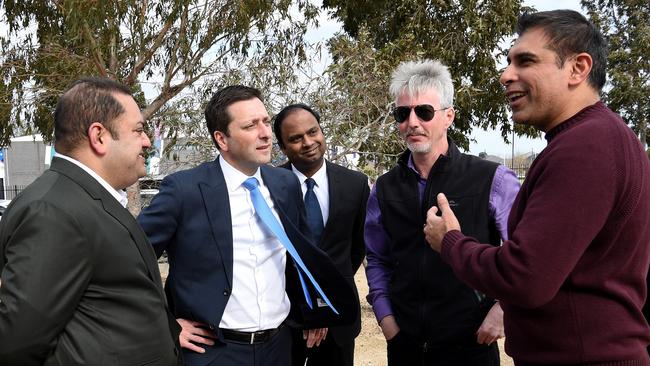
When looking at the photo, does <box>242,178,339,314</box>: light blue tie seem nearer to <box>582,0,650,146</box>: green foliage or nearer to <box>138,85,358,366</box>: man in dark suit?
<box>138,85,358,366</box>: man in dark suit

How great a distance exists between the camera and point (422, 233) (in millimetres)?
2713

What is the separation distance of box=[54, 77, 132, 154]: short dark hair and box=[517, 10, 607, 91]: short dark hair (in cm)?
138

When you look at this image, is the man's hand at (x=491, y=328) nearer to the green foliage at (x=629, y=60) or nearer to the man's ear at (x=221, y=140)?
the man's ear at (x=221, y=140)

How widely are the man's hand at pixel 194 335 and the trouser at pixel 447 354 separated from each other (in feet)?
2.94

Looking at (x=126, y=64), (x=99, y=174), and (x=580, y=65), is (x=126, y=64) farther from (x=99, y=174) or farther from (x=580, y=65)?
(x=580, y=65)

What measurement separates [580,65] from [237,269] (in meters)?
1.65

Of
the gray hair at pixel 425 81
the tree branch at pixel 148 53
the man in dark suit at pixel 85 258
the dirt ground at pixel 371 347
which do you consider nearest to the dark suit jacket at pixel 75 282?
the man in dark suit at pixel 85 258

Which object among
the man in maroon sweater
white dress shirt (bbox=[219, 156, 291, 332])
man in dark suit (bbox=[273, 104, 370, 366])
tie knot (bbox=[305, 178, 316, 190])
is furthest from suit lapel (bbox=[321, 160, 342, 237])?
the man in maroon sweater

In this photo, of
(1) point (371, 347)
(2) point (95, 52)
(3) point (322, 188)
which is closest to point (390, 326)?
(3) point (322, 188)

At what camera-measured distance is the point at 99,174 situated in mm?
1969

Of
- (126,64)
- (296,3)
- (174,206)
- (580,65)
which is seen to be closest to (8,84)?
(126,64)

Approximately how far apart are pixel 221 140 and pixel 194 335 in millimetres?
940

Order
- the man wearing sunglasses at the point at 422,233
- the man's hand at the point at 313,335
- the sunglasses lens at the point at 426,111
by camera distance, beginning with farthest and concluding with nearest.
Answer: the man's hand at the point at 313,335 < the sunglasses lens at the point at 426,111 < the man wearing sunglasses at the point at 422,233

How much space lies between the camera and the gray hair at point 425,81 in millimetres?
2887
